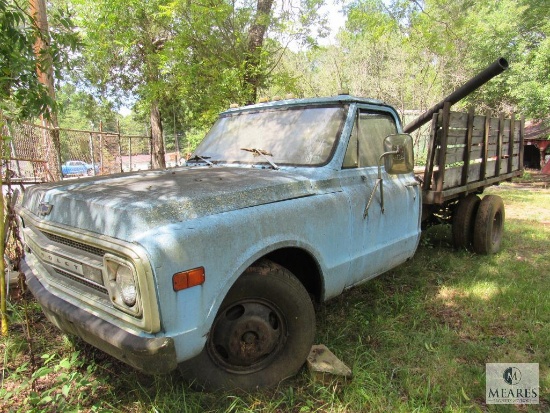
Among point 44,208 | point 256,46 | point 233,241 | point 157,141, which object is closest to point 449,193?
point 233,241

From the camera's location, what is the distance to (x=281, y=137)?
10.8 feet

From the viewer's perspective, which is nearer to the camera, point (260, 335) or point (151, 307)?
point (151, 307)

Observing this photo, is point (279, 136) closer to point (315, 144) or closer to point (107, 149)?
point (315, 144)

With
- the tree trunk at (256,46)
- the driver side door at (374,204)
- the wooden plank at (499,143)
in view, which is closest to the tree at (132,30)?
the tree trunk at (256,46)

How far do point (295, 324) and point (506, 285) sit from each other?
2.87m

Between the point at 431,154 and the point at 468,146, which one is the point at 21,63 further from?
the point at 468,146

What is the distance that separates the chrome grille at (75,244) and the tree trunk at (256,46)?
6.06 metres

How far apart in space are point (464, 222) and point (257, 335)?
3.87m

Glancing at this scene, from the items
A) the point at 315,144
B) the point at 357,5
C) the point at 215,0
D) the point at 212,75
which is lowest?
the point at 315,144

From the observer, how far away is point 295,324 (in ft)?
8.25

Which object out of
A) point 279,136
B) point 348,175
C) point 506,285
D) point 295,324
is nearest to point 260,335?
point 295,324

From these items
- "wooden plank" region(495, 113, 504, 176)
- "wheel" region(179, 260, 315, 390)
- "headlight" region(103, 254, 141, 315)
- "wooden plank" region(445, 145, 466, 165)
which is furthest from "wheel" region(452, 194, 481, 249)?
"headlight" region(103, 254, 141, 315)

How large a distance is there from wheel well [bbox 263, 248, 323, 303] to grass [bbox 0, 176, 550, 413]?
540 mm

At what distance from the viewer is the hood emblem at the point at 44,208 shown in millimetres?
2365
